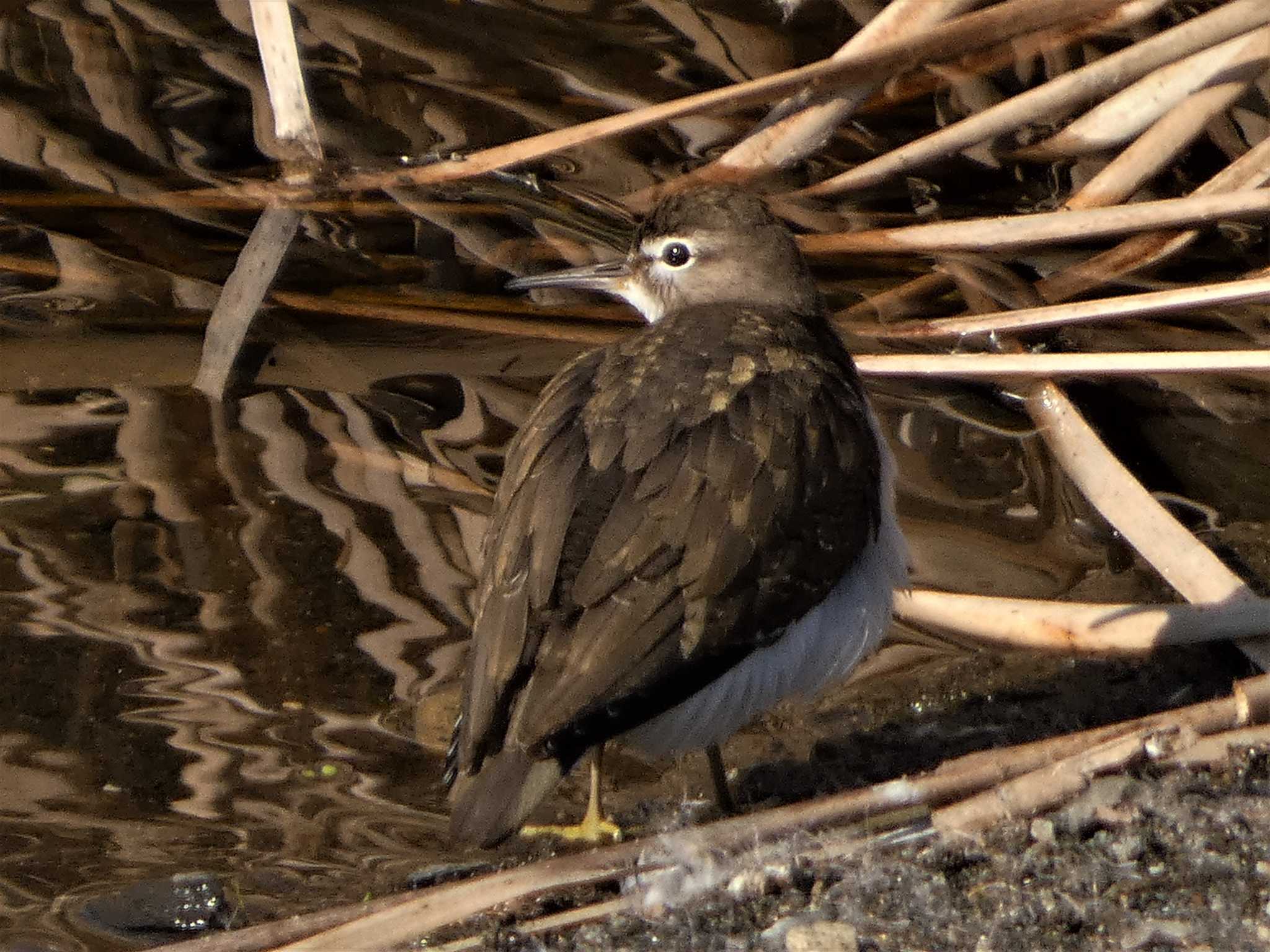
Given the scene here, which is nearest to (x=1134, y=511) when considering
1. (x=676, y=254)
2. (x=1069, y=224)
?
(x=1069, y=224)

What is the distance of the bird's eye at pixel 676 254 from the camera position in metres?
5.36

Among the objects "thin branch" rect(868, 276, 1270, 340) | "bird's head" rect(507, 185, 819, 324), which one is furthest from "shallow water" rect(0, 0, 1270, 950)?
"bird's head" rect(507, 185, 819, 324)

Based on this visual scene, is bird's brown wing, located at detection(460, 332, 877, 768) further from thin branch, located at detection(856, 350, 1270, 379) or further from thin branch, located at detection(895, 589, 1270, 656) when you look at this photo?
thin branch, located at detection(856, 350, 1270, 379)

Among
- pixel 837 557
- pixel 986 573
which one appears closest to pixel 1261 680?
pixel 837 557

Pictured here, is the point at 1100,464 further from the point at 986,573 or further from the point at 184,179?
the point at 184,179

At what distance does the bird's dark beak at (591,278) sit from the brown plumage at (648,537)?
84 centimetres

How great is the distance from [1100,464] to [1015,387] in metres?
0.80

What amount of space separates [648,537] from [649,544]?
0.02 m

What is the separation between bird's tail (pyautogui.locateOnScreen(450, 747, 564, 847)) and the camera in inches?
141

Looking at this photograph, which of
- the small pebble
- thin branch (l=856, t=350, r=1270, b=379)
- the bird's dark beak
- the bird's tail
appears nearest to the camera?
the small pebble

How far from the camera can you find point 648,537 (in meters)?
3.93

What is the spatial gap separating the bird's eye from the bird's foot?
181 cm

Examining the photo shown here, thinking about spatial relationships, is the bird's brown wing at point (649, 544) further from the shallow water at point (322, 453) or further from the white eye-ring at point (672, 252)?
the white eye-ring at point (672, 252)

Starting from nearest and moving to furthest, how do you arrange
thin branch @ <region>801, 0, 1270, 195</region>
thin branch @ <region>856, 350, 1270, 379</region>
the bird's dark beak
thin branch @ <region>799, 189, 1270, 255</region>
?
thin branch @ <region>856, 350, 1270, 379</region> → the bird's dark beak → thin branch @ <region>799, 189, 1270, 255</region> → thin branch @ <region>801, 0, 1270, 195</region>
